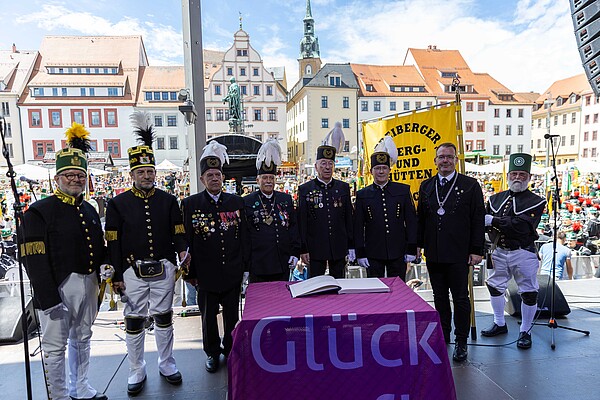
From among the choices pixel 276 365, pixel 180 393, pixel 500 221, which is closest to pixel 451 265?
pixel 500 221

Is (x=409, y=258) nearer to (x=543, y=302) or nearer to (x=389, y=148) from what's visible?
(x=389, y=148)

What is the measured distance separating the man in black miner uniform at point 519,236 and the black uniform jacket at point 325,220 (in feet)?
4.33

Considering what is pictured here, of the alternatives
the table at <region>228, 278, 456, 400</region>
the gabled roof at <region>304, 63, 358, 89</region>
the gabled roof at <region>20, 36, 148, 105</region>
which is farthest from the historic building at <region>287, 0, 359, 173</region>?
the table at <region>228, 278, 456, 400</region>

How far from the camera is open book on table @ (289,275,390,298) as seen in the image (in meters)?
2.53

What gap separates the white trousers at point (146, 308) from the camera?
121 inches

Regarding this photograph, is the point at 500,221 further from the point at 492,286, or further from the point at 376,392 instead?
Result: the point at 376,392

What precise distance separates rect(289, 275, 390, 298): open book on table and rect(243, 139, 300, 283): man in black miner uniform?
928mm

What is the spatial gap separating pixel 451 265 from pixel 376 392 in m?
1.65

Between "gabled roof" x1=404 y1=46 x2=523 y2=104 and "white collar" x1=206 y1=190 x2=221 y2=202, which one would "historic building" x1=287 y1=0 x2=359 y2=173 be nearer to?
"gabled roof" x1=404 y1=46 x2=523 y2=104

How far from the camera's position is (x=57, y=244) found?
2.77 meters

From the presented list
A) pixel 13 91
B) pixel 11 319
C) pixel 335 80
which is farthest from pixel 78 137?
pixel 13 91

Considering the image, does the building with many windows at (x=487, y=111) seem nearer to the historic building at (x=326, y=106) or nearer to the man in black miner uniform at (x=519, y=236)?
the historic building at (x=326, y=106)

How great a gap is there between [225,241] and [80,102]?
1772 inches

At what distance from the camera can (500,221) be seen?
375 centimetres
